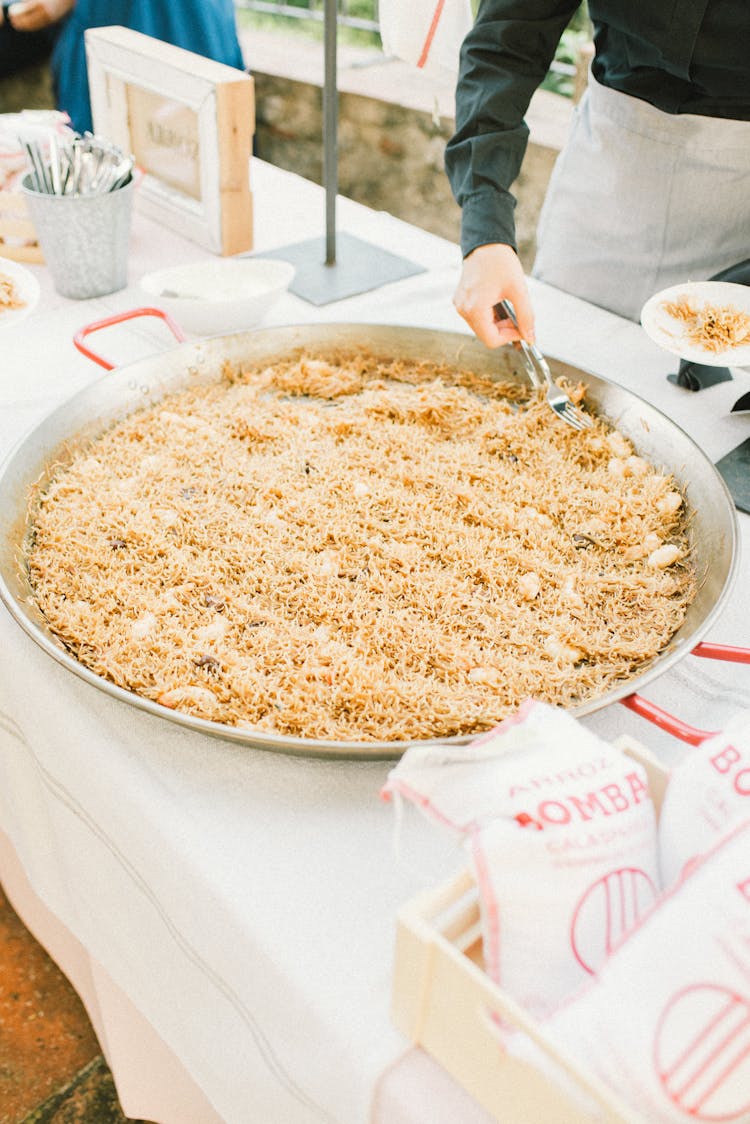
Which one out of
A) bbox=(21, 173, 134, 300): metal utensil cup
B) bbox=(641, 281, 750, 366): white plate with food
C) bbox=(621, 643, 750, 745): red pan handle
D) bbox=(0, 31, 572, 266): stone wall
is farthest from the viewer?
bbox=(0, 31, 572, 266): stone wall

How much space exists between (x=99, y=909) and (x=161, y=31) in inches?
110

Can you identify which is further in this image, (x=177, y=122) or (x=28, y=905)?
(x=177, y=122)

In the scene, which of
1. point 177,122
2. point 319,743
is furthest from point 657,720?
point 177,122

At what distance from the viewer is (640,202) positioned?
159 centimetres

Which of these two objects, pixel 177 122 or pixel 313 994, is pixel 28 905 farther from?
pixel 177 122

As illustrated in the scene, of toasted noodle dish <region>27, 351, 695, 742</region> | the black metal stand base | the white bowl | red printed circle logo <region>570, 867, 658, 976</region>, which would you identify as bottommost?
toasted noodle dish <region>27, 351, 695, 742</region>

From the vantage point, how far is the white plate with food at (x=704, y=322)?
44.9 inches

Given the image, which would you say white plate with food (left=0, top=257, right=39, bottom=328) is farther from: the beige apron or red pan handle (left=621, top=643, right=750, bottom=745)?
red pan handle (left=621, top=643, right=750, bottom=745)

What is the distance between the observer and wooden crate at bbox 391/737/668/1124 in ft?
1.45

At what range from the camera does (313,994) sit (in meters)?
0.60

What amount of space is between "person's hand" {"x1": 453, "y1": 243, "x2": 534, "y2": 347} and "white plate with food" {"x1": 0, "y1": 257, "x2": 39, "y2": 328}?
66 centimetres

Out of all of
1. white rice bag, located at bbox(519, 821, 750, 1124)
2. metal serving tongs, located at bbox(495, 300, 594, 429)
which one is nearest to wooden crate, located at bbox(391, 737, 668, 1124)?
white rice bag, located at bbox(519, 821, 750, 1124)

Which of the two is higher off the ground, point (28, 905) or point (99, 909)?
point (99, 909)

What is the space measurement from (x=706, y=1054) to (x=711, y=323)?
0.99 m
